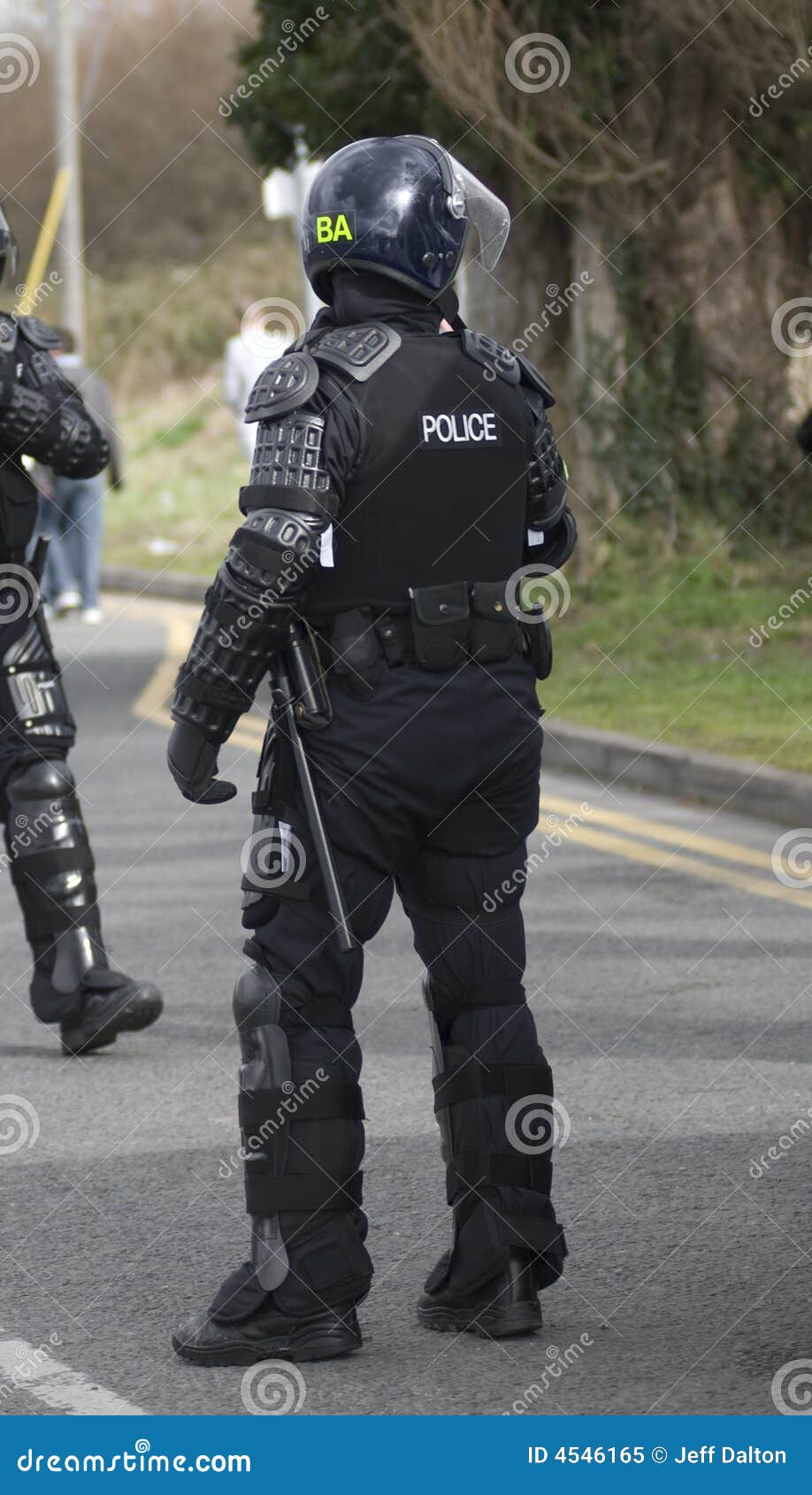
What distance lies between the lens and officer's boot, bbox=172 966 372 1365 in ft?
12.3

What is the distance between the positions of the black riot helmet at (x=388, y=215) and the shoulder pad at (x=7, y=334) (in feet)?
6.89

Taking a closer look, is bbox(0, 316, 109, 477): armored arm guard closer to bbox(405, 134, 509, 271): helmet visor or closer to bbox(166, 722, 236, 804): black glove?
bbox(405, 134, 509, 271): helmet visor

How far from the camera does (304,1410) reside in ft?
11.7

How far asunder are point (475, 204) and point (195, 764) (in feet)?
3.40

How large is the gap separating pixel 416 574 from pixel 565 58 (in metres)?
11.5

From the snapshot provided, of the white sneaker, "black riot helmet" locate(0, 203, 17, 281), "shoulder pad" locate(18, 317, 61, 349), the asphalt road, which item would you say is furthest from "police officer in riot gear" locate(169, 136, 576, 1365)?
the white sneaker

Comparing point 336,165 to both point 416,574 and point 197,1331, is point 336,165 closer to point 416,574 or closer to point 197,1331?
point 416,574

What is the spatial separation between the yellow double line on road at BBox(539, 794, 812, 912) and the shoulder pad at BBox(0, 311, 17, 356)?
303 cm

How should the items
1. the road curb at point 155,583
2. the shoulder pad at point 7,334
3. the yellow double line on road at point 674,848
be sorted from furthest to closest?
1. the road curb at point 155,583
2. the yellow double line on road at point 674,848
3. the shoulder pad at point 7,334

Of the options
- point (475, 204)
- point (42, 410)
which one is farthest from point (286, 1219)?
point (42, 410)

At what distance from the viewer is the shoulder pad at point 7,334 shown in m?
5.82

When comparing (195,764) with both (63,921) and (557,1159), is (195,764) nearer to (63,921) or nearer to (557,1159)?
(557,1159)

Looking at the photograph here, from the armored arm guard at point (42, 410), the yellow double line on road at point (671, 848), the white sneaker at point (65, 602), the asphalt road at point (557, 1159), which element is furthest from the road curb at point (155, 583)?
the armored arm guard at point (42, 410)

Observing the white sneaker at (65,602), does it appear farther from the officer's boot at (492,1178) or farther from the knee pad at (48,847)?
the officer's boot at (492,1178)
